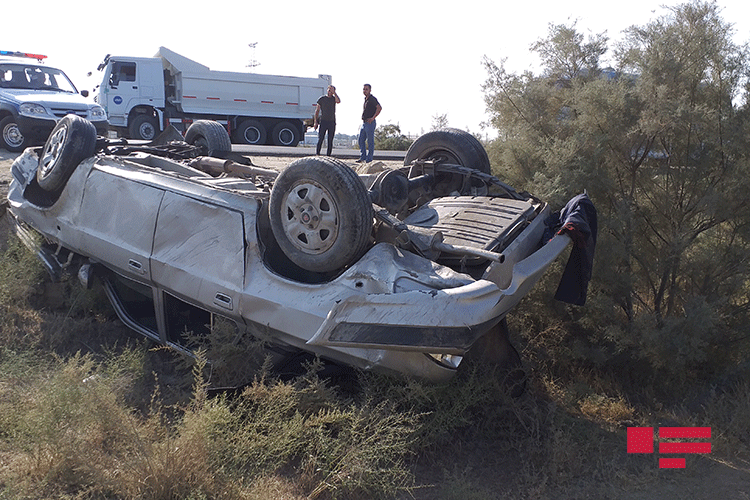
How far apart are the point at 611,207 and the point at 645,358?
131cm

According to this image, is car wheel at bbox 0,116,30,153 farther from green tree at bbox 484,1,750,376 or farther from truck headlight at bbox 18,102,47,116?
green tree at bbox 484,1,750,376

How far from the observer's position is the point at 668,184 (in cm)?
521

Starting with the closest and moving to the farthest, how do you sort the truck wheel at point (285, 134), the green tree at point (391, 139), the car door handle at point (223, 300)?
the car door handle at point (223, 300) → the green tree at point (391, 139) → the truck wheel at point (285, 134)

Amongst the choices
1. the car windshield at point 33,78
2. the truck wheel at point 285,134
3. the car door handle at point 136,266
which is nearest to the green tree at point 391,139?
the truck wheel at point 285,134

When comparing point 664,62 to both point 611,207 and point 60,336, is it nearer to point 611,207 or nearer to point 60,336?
point 611,207

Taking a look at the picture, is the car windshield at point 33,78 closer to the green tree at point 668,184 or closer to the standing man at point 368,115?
the standing man at point 368,115

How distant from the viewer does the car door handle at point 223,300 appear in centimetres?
384

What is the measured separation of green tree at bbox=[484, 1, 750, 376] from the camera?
4.80 m

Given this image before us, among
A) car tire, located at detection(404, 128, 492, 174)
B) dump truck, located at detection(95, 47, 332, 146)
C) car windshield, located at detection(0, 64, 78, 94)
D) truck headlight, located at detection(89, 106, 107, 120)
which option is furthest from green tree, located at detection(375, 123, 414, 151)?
car tire, located at detection(404, 128, 492, 174)

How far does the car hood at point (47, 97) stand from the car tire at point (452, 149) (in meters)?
9.34

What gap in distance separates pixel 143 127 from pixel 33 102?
272 inches

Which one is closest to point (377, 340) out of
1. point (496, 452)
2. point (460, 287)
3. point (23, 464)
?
point (460, 287)

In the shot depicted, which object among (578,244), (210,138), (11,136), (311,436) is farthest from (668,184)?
(11,136)

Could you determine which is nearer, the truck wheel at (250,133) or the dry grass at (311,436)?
the dry grass at (311,436)
